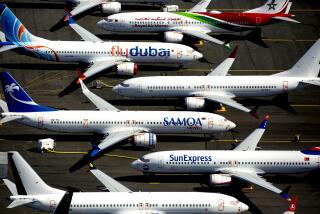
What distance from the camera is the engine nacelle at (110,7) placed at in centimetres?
17450

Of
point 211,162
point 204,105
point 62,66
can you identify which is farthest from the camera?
point 62,66

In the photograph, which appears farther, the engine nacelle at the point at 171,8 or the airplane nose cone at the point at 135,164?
the engine nacelle at the point at 171,8

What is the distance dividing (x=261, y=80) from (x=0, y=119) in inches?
Result: 1613

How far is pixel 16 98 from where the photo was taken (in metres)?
135

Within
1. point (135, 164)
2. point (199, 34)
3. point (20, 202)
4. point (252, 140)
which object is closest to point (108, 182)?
point (135, 164)

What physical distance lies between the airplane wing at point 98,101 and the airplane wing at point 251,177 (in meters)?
23.4

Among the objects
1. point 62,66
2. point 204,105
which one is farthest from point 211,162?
point 62,66

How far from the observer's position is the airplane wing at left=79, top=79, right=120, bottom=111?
142875 mm

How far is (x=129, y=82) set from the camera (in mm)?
146875

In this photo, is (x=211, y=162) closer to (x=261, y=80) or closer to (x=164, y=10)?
(x=261, y=80)

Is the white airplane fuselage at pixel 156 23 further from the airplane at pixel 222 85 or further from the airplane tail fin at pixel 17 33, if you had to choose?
the airplane at pixel 222 85

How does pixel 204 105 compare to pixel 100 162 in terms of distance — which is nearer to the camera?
pixel 100 162

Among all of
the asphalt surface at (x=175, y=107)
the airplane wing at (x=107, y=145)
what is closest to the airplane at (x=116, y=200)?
the asphalt surface at (x=175, y=107)

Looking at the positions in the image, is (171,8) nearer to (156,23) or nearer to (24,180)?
(156,23)
